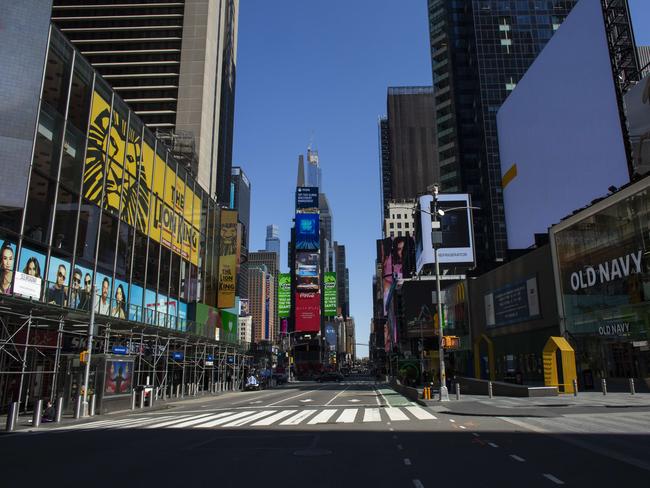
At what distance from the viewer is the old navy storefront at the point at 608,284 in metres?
31.3

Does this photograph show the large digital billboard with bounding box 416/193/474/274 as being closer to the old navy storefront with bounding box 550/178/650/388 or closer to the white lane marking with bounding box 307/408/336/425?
the old navy storefront with bounding box 550/178/650/388

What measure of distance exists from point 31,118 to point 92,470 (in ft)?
71.4

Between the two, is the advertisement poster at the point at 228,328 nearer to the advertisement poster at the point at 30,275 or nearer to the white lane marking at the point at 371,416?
the advertisement poster at the point at 30,275

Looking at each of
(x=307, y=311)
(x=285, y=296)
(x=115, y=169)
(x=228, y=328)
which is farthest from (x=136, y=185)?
(x=285, y=296)

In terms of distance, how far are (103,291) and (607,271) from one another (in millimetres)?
34525

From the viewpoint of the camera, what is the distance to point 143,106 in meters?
Answer: 83.5

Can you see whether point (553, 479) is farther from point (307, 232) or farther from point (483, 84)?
point (307, 232)

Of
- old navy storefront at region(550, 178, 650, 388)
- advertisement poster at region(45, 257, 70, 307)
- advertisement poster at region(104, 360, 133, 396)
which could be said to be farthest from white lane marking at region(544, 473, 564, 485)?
old navy storefront at region(550, 178, 650, 388)

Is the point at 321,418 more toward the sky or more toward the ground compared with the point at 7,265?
more toward the ground

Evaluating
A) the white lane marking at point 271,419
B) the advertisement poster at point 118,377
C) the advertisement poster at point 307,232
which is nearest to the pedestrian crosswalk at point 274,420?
the white lane marking at point 271,419

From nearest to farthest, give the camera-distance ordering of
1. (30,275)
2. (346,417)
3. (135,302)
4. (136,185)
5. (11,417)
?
(11,417) < (346,417) < (30,275) < (136,185) < (135,302)

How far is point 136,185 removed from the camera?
129 feet

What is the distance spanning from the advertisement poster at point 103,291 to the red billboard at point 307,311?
4955 inches

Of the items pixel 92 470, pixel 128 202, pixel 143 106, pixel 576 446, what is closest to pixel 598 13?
pixel 128 202
